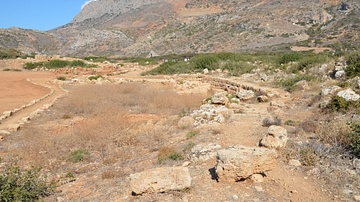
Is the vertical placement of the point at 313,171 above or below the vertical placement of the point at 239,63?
above

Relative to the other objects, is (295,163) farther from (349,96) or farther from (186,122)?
(349,96)

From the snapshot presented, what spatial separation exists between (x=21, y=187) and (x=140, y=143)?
408 centimetres

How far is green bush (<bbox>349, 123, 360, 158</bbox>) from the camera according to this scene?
6.42 m

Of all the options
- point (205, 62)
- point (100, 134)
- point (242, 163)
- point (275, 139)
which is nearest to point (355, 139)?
point (275, 139)

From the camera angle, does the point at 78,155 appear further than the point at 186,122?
No

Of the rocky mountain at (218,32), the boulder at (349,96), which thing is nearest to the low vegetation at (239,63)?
the boulder at (349,96)

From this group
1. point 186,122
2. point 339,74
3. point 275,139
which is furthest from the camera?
point 339,74

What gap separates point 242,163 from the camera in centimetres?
546

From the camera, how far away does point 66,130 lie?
1119 cm

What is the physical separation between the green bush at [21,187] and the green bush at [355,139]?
5618mm

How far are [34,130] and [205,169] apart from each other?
7175 millimetres

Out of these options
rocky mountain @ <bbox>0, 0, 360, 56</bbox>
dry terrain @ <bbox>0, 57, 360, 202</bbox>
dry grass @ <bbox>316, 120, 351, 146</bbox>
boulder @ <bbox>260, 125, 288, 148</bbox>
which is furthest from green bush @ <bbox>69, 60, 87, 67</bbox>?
dry grass @ <bbox>316, 120, 351, 146</bbox>

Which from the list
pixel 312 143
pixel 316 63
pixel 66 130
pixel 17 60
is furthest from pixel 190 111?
pixel 17 60

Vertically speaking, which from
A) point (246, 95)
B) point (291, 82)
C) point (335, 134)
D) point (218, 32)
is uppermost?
point (218, 32)
